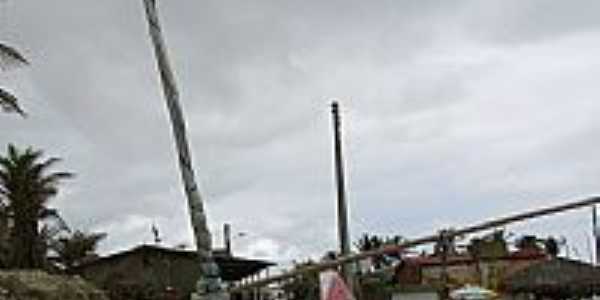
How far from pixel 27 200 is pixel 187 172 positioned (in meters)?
31.6

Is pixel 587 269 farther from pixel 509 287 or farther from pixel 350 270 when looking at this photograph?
pixel 350 270

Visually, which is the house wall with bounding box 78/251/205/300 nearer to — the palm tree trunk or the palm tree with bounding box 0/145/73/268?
the palm tree with bounding box 0/145/73/268

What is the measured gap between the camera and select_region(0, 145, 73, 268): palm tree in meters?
35.2

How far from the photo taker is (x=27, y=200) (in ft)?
121

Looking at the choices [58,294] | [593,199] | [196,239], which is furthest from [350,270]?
[196,239]

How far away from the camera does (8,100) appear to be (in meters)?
22.0

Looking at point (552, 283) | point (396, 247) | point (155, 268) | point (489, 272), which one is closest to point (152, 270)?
point (155, 268)

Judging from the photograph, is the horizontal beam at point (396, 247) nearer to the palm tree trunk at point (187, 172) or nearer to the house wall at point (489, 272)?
the palm tree trunk at point (187, 172)

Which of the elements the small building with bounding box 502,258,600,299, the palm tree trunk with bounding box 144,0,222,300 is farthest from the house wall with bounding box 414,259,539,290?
the palm tree trunk with bounding box 144,0,222,300

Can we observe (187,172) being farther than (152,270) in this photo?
No

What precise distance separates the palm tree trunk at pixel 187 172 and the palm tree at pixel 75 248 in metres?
36.4

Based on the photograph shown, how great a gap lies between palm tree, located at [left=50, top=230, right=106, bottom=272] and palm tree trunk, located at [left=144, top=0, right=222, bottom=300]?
36.4 metres

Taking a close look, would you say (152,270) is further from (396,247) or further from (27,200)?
(396,247)

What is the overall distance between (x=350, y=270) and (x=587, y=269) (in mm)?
14760
